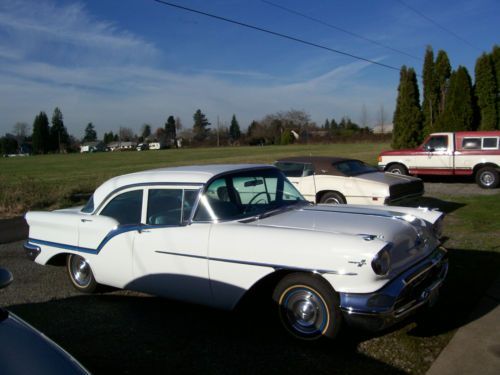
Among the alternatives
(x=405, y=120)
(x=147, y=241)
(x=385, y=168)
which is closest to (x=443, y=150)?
(x=385, y=168)

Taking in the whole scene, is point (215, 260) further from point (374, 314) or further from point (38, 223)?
point (38, 223)

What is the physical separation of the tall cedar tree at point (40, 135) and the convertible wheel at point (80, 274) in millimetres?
112834

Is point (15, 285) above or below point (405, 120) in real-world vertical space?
below

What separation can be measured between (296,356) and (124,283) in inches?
80.6

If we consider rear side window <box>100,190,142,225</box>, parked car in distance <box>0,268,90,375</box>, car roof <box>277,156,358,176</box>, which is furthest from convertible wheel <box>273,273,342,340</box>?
car roof <box>277,156,358,176</box>

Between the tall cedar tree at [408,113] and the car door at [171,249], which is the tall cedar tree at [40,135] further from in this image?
the car door at [171,249]

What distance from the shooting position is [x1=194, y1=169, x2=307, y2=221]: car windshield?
4.59m

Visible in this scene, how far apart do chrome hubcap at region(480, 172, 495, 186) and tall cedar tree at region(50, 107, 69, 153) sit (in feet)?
365

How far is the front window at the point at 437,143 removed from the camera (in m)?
15.7

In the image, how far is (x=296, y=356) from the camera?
380 centimetres

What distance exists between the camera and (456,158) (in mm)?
15477

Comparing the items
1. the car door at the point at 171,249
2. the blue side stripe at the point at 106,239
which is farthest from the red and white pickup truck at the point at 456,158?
the blue side stripe at the point at 106,239

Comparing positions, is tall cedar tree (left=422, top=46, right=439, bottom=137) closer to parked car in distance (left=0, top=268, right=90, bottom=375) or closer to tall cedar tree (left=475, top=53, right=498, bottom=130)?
tall cedar tree (left=475, top=53, right=498, bottom=130)

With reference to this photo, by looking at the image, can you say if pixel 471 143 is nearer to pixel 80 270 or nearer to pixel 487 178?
pixel 487 178
